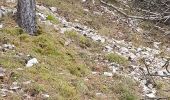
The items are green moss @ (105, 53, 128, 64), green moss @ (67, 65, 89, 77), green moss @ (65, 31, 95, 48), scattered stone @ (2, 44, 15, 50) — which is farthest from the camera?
green moss @ (65, 31, 95, 48)

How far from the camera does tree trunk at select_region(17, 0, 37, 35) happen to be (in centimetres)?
1020

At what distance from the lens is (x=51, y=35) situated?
10.9 metres

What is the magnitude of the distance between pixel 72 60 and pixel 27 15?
165 cm

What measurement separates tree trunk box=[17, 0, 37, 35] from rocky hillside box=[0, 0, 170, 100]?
199 millimetres

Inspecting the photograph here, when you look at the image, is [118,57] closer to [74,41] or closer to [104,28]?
[74,41]

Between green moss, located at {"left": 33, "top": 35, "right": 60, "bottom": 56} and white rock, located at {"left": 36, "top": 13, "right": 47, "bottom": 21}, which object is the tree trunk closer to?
green moss, located at {"left": 33, "top": 35, "right": 60, "bottom": 56}

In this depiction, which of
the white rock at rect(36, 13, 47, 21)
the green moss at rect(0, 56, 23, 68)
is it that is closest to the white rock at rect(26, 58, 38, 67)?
the green moss at rect(0, 56, 23, 68)

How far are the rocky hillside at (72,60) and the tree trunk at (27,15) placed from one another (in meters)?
0.20

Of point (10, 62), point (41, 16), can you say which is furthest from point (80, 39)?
point (10, 62)

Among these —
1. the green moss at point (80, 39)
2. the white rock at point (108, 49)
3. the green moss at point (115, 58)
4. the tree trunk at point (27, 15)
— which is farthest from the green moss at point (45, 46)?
the white rock at point (108, 49)

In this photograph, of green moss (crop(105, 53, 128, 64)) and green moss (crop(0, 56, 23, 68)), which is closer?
green moss (crop(0, 56, 23, 68))

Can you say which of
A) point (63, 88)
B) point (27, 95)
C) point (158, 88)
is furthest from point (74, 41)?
point (27, 95)

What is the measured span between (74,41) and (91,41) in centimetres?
76

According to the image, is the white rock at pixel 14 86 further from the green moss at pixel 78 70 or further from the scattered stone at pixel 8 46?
the green moss at pixel 78 70
